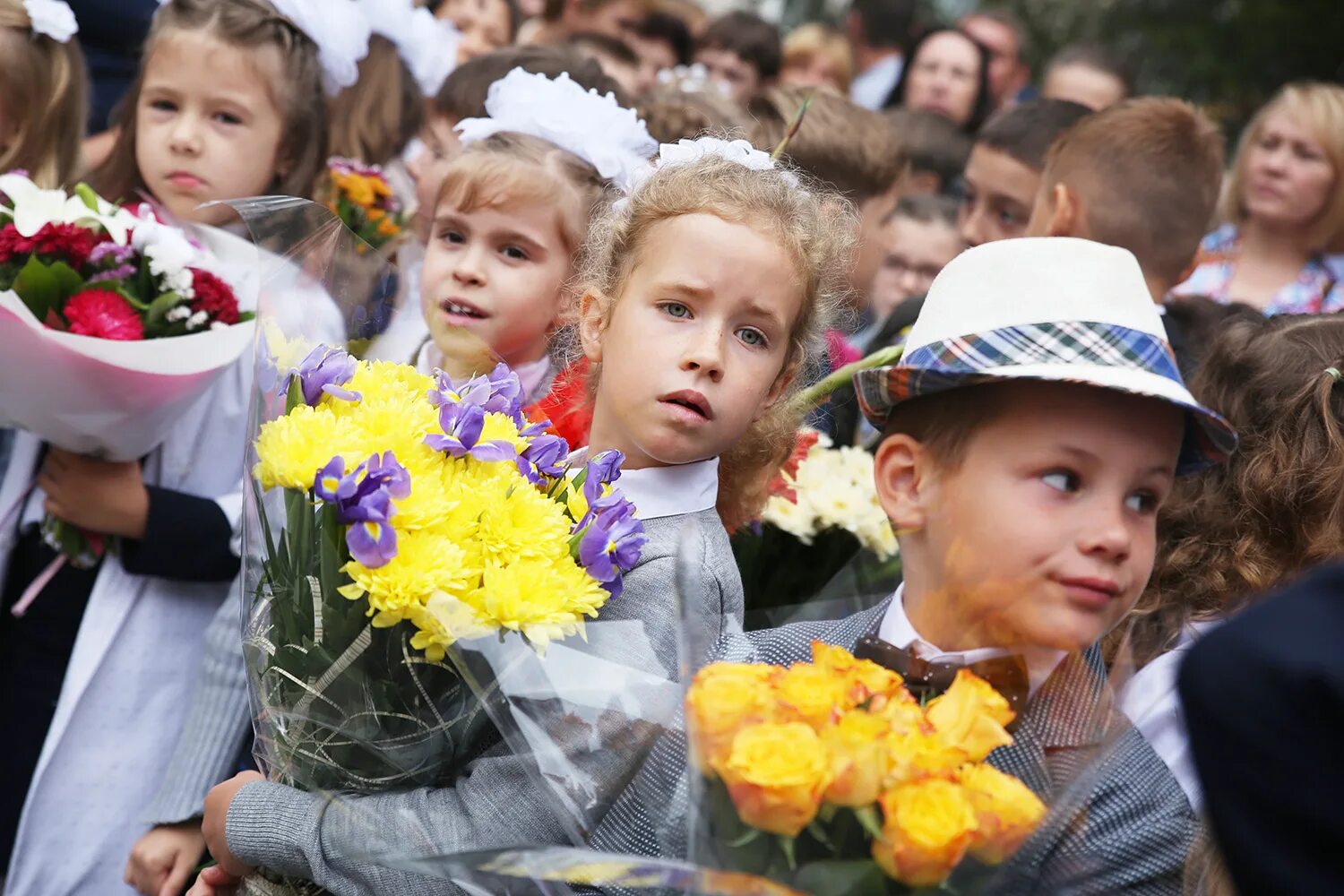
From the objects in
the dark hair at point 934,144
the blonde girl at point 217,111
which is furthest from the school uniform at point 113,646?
the dark hair at point 934,144

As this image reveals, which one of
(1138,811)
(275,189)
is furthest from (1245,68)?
(1138,811)

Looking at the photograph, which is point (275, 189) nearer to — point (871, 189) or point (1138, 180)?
point (871, 189)

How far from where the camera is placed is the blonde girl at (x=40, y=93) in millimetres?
3938

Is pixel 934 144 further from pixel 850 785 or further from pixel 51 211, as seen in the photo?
pixel 850 785

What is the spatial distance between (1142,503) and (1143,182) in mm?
2678

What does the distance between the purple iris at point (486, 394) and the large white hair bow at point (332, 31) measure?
2186mm

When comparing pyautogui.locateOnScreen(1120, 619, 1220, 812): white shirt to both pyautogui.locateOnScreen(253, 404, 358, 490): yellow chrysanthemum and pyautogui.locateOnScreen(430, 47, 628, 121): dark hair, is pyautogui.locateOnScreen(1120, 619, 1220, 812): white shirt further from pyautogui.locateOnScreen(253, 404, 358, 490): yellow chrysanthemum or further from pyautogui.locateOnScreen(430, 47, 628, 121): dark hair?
pyautogui.locateOnScreen(430, 47, 628, 121): dark hair

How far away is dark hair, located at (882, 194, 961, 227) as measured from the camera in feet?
19.5

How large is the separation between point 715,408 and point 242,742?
4.88ft

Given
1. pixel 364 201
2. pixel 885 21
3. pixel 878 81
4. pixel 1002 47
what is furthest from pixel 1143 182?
pixel 1002 47

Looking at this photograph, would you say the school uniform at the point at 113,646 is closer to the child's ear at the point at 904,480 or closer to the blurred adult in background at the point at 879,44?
the child's ear at the point at 904,480

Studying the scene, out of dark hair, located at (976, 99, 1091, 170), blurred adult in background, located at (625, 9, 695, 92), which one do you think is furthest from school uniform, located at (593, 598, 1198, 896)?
blurred adult in background, located at (625, 9, 695, 92)

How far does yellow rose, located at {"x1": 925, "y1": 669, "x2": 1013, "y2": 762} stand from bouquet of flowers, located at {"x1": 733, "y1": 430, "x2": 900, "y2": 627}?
5.02ft

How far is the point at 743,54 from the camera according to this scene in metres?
8.02
